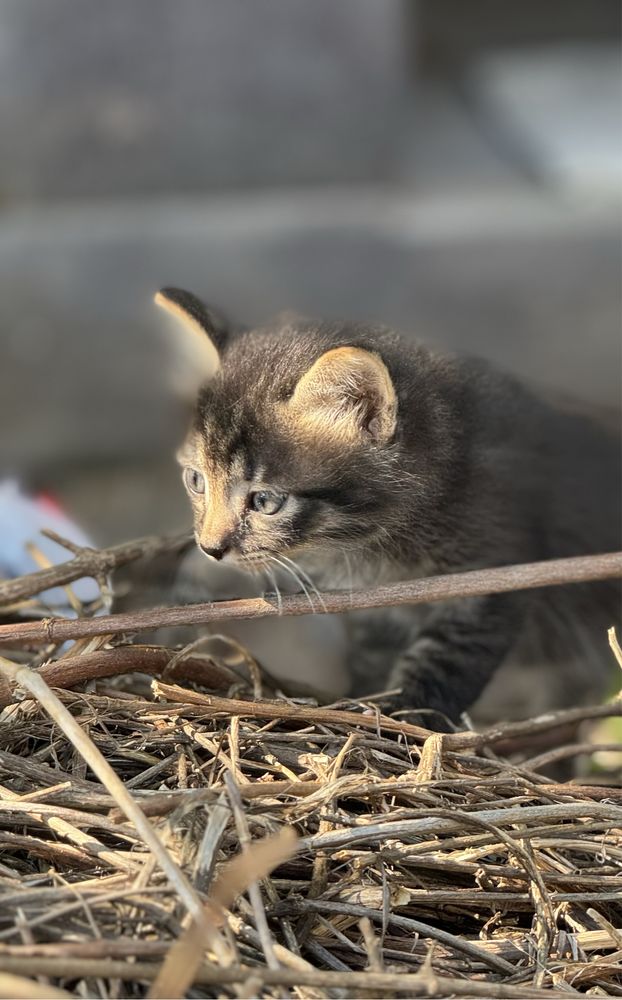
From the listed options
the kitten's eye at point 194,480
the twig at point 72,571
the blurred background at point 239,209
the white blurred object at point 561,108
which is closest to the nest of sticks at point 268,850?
the twig at point 72,571

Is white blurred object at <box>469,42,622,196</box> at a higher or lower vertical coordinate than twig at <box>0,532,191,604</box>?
higher

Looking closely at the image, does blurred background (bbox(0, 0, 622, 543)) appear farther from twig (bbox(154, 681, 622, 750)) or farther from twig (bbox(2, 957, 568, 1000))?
twig (bbox(2, 957, 568, 1000))

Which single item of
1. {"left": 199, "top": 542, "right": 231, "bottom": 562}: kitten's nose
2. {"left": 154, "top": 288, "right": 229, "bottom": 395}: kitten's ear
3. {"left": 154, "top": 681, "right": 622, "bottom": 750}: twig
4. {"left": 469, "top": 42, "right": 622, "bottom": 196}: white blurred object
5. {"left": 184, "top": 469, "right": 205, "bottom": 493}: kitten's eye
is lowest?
{"left": 154, "top": 681, "right": 622, "bottom": 750}: twig

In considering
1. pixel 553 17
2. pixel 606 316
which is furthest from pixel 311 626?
pixel 553 17

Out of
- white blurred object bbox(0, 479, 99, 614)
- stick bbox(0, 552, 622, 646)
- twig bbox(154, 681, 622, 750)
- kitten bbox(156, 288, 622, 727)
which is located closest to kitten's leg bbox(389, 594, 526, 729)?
kitten bbox(156, 288, 622, 727)

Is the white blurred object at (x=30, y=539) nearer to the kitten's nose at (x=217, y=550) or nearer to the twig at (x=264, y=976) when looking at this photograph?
the kitten's nose at (x=217, y=550)

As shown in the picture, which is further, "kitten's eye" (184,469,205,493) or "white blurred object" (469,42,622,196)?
"white blurred object" (469,42,622,196)
